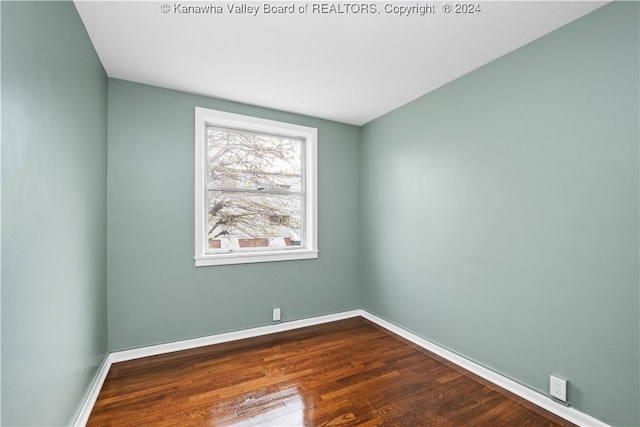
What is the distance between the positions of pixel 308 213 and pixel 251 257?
2.82ft

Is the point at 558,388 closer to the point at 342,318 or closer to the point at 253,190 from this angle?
the point at 342,318

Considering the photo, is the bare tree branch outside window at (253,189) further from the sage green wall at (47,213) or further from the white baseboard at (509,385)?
the white baseboard at (509,385)

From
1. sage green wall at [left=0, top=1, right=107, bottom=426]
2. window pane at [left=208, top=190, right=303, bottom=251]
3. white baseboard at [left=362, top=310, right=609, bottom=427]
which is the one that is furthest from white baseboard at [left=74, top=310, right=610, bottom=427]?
window pane at [left=208, top=190, right=303, bottom=251]

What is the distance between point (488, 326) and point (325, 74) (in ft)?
7.99

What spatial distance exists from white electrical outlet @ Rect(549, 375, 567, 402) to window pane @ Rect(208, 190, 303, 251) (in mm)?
2518

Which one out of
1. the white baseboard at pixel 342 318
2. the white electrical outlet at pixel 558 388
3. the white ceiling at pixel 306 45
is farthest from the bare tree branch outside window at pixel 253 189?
the white electrical outlet at pixel 558 388

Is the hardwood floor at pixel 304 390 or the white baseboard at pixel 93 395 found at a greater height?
the white baseboard at pixel 93 395

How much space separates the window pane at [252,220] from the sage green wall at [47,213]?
1113mm

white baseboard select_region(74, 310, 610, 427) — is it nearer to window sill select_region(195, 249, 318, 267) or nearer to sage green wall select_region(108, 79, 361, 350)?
sage green wall select_region(108, 79, 361, 350)

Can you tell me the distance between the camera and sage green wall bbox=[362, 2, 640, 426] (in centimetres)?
163

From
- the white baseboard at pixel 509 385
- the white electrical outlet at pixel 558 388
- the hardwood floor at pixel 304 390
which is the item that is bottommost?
the hardwood floor at pixel 304 390

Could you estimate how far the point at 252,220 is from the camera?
128 inches

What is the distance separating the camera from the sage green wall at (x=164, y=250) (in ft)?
8.34

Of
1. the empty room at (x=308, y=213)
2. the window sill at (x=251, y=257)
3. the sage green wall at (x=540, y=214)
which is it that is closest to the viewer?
the empty room at (x=308, y=213)
